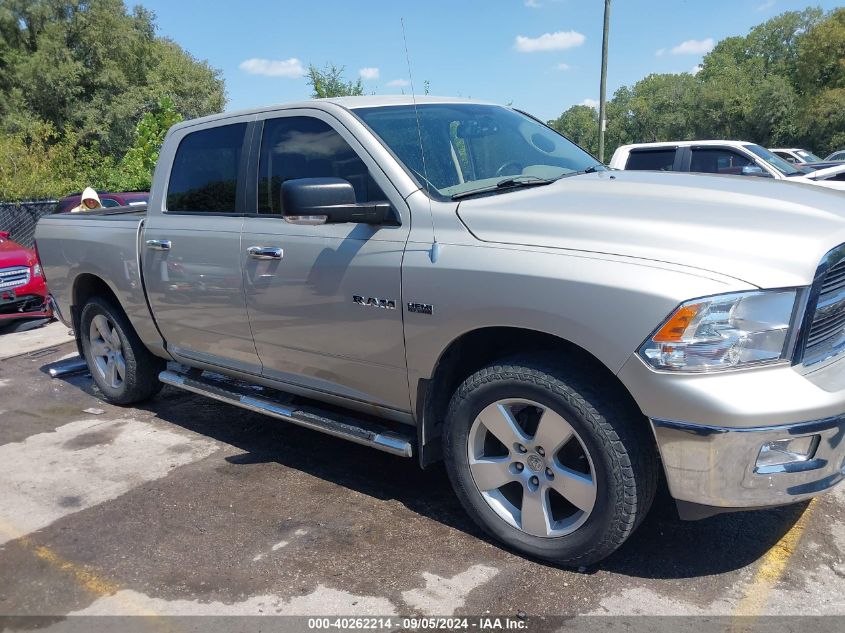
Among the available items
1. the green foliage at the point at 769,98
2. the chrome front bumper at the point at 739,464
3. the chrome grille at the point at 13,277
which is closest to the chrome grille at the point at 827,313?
the chrome front bumper at the point at 739,464

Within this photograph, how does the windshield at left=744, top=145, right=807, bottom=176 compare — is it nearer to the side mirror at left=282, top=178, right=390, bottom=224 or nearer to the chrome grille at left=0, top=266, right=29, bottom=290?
the side mirror at left=282, top=178, right=390, bottom=224

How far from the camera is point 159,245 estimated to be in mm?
4516

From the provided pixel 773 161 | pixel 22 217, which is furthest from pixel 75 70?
pixel 773 161

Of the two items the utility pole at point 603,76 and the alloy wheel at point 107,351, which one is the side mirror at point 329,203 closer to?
the alloy wheel at point 107,351

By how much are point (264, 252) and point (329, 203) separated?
0.75 meters

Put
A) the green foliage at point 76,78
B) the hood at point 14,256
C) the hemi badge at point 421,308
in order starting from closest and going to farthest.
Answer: the hemi badge at point 421,308
the hood at point 14,256
the green foliage at point 76,78

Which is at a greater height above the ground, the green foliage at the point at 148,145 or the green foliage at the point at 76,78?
the green foliage at the point at 76,78

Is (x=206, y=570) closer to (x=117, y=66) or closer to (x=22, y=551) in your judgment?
(x=22, y=551)

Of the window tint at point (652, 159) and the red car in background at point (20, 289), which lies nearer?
the red car in background at point (20, 289)

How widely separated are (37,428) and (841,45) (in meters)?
54.5

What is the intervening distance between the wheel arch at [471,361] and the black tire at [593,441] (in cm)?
6

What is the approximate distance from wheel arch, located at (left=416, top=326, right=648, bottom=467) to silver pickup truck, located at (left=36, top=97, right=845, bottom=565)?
0.01 meters

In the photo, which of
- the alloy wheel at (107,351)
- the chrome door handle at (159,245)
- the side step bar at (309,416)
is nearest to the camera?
the side step bar at (309,416)

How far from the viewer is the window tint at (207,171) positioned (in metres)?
4.22
